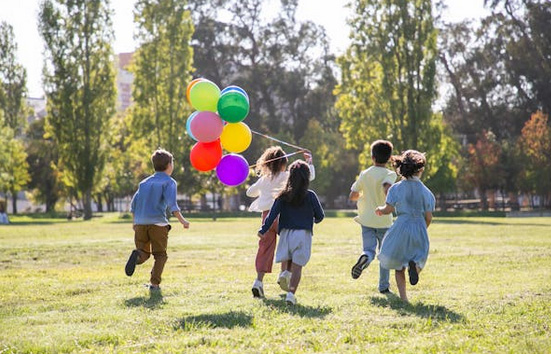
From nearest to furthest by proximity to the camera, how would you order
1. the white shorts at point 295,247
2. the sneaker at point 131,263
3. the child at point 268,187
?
the white shorts at point 295,247 < the sneaker at point 131,263 < the child at point 268,187

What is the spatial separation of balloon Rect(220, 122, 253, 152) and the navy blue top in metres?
2.28

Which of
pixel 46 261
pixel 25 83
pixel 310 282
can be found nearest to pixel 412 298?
pixel 310 282

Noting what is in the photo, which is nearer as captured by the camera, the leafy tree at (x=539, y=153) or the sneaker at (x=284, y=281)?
the sneaker at (x=284, y=281)

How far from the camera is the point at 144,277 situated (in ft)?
33.2

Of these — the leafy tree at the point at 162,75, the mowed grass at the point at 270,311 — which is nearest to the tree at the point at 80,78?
the leafy tree at the point at 162,75

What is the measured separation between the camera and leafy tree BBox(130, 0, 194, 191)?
44906 millimetres

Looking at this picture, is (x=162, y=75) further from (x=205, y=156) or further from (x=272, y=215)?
(x=272, y=215)

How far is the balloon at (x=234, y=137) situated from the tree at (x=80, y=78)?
35766mm

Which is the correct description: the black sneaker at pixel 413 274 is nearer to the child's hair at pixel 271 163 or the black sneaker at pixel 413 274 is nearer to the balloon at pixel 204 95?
the child's hair at pixel 271 163

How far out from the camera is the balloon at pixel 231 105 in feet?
30.7

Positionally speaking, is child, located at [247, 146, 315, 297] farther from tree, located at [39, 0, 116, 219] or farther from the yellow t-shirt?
tree, located at [39, 0, 116, 219]

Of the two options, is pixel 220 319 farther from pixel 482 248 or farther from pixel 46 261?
pixel 482 248

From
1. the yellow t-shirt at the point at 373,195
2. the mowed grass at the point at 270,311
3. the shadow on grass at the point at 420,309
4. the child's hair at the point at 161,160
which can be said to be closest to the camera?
the mowed grass at the point at 270,311

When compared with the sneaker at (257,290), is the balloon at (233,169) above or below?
above
